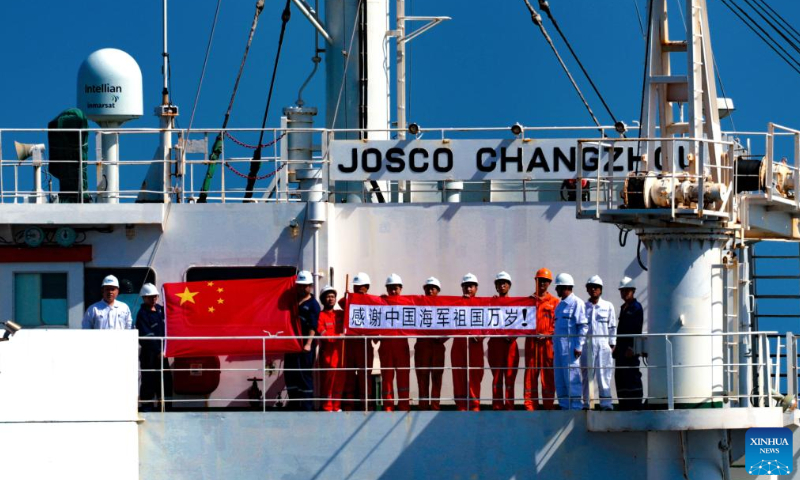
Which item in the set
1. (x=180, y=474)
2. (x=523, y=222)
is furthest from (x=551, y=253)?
(x=180, y=474)

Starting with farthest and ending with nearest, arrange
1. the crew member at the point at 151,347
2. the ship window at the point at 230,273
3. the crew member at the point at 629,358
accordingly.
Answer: the ship window at the point at 230,273, the crew member at the point at 151,347, the crew member at the point at 629,358

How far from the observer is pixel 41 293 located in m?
21.7

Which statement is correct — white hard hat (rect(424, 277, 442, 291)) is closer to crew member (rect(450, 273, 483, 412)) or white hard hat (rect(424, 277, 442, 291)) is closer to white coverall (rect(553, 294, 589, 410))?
crew member (rect(450, 273, 483, 412))

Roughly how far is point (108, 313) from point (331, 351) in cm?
287

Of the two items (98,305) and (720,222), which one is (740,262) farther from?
(98,305)

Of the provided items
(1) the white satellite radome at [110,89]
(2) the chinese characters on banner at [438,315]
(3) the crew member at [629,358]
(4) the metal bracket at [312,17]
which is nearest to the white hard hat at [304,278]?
(2) the chinese characters on banner at [438,315]

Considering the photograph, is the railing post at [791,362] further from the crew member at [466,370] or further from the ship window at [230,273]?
the ship window at [230,273]

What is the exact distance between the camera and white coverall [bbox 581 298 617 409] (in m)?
18.8

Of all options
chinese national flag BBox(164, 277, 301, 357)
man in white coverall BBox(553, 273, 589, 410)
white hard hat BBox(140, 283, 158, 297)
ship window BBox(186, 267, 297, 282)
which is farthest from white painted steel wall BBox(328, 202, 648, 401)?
white hard hat BBox(140, 283, 158, 297)

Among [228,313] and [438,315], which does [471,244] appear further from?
[228,313]

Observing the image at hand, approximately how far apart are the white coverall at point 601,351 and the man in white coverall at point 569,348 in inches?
4.8

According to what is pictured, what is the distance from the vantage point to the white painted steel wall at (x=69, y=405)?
743 inches

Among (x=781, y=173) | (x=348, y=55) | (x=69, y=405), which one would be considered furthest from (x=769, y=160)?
(x=69, y=405)

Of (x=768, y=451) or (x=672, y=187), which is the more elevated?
(x=672, y=187)
